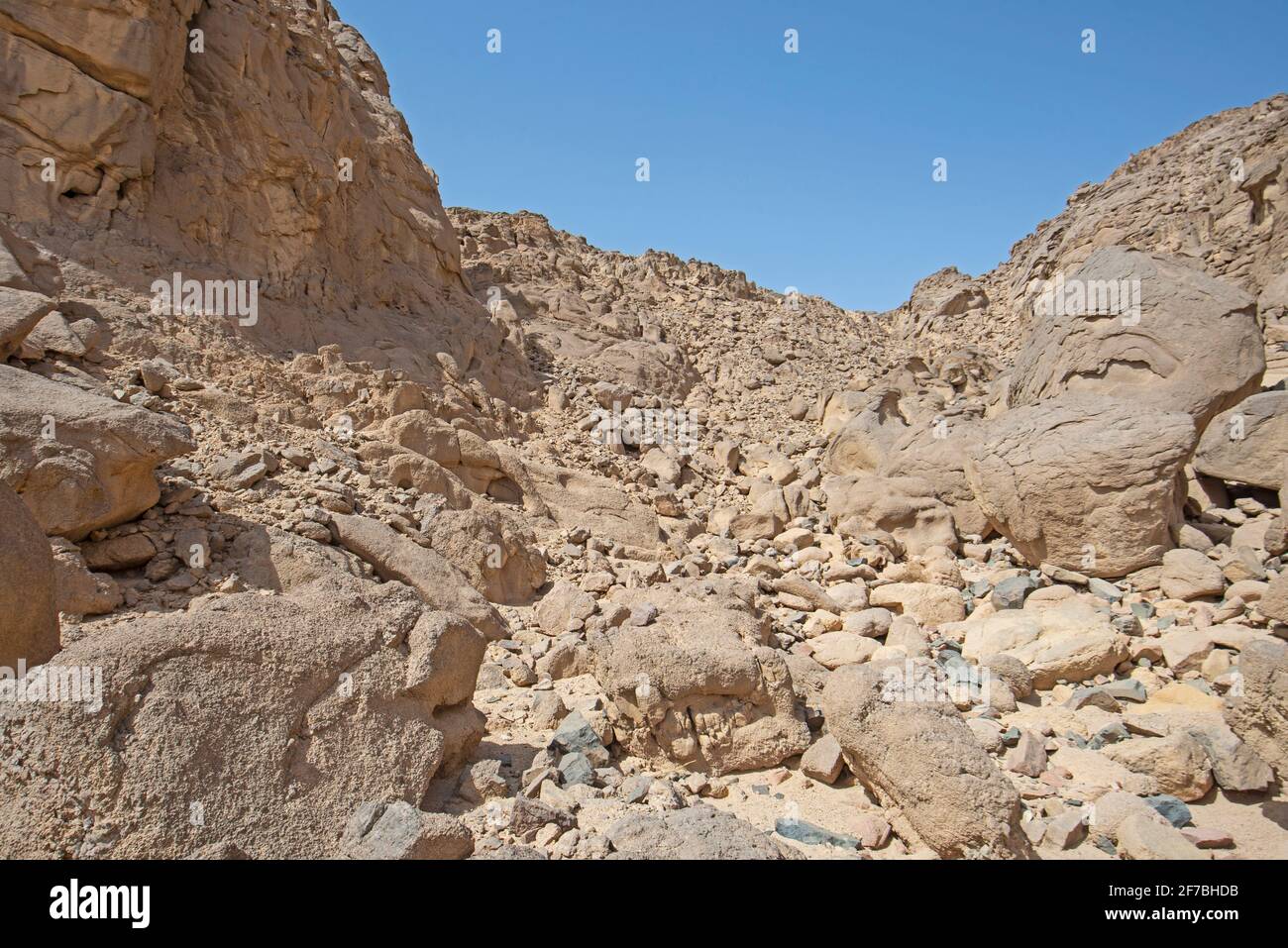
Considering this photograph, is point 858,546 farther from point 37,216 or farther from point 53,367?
point 37,216

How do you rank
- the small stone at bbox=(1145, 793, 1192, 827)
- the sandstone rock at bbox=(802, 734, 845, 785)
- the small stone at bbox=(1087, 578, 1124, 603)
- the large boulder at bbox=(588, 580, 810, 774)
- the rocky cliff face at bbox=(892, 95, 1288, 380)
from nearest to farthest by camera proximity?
the small stone at bbox=(1145, 793, 1192, 827) → the sandstone rock at bbox=(802, 734, 845, 785) → the large boulder at bbox=(588, 580, 810, 774) → the small stone at bbox=(1087, 578, 1124, 603) → the rocky cliff face at bbox=(892, 95, 1288, 380)

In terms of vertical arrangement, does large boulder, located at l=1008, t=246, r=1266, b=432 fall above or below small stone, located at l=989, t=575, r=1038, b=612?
above

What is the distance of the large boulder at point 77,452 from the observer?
4.16 m

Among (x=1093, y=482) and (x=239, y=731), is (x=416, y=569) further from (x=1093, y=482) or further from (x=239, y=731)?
(x=1093, y=482)

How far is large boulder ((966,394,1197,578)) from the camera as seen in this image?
21.9 feet

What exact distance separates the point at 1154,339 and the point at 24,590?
9.34 m

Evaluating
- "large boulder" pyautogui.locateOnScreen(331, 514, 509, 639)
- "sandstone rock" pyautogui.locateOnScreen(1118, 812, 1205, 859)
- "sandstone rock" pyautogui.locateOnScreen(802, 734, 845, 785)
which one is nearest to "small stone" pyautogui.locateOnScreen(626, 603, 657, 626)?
"large boulder" pyautogui.locateOnScreen(331, 514, 509, 639)

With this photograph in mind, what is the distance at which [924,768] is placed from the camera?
359cm

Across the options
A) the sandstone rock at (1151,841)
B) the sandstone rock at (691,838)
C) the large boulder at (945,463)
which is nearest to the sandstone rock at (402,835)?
the sandstone rock at (691,838)

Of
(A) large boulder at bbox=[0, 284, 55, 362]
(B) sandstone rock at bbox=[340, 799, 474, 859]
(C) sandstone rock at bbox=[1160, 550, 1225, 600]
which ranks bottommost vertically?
(B) sandstone rock at bbox=[340, 799, 474, 859]

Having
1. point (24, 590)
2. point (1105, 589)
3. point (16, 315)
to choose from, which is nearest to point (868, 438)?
point (1105, 589)

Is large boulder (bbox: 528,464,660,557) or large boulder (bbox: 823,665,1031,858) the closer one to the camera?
large boulder (bbox: 823,665,1031,858)

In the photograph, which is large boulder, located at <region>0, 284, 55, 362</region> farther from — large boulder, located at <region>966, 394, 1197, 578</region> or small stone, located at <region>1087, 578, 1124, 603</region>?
small stone, located at <region>1087, 578, 1124, 603</region>

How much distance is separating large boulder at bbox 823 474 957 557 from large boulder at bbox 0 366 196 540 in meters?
6.91
